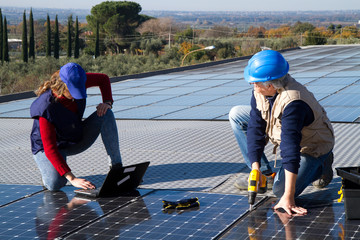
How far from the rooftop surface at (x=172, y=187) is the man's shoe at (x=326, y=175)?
73 mm

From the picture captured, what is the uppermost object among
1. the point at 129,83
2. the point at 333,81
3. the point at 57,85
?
the point at 57,85

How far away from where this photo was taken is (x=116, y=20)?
65.1m

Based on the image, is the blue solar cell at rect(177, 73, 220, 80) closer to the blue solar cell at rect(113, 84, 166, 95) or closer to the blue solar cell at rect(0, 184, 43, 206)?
the blue solar cell at rect(113, 84, 166, 95)

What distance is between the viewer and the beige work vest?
3557 mm

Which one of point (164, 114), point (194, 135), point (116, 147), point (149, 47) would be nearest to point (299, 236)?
point (116, 147)

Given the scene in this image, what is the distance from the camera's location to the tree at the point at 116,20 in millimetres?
62106

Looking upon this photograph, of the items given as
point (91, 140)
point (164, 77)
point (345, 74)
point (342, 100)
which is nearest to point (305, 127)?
point (91, 140)

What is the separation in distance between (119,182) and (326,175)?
1.66 metres

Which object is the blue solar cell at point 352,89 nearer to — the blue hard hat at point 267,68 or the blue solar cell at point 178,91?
the blue solar cell at point 178,91

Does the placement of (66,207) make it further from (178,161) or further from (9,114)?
(9,114)

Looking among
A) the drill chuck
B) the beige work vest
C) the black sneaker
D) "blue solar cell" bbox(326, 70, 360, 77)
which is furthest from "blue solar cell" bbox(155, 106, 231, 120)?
"blue solar cell" bbox(326, 70, 360, 77)

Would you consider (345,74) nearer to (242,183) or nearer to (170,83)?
(170,83)

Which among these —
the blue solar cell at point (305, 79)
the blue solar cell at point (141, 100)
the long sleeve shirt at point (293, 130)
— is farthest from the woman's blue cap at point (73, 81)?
the blue solar cell at point (305, 79)

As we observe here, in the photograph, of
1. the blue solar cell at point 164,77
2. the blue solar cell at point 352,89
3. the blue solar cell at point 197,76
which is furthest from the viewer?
the blue solar cell at point 164,77
